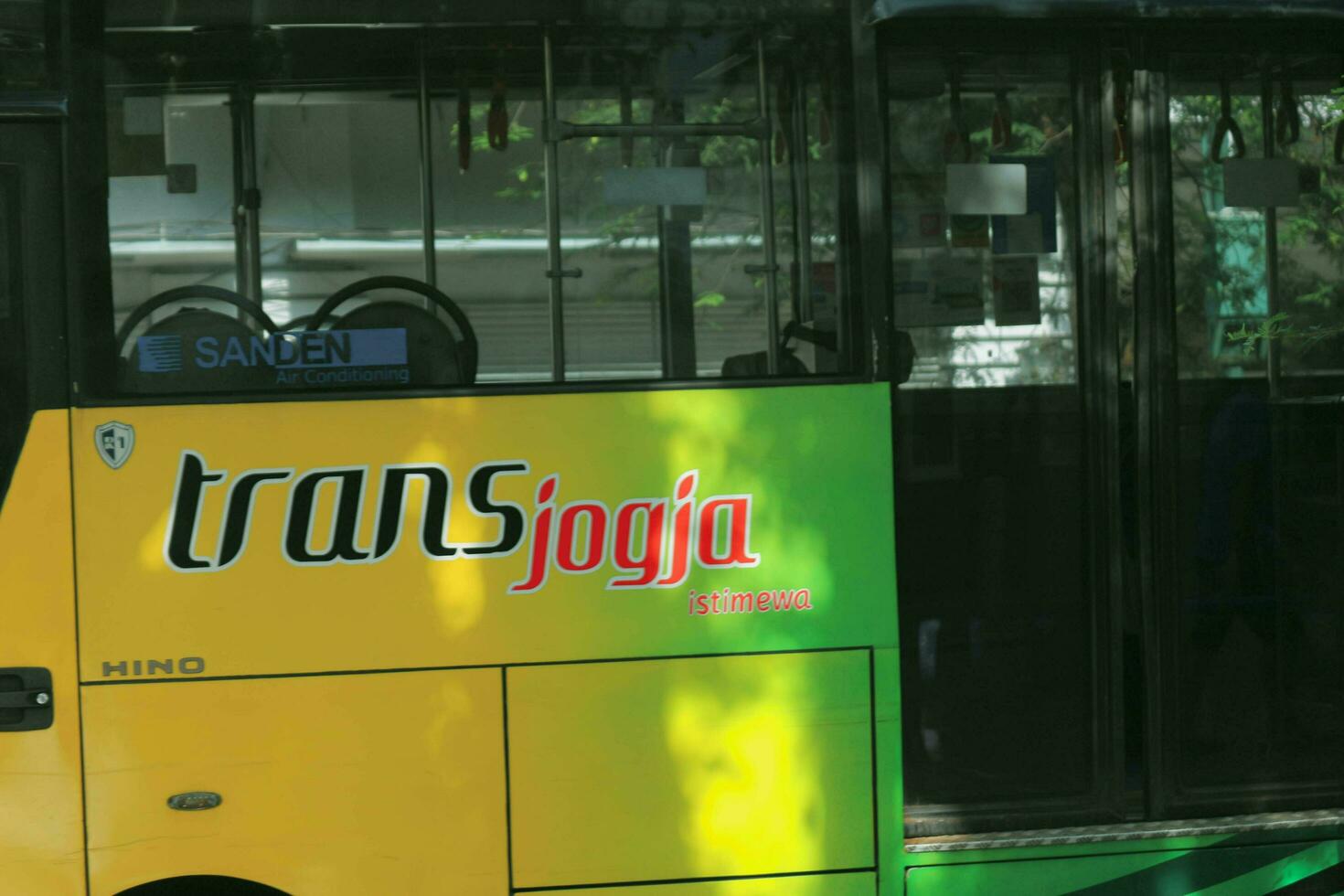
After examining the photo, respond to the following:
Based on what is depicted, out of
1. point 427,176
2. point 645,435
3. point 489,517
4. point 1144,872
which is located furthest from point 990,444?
point 427,176

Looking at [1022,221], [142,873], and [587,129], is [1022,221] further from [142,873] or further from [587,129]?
[142,873]

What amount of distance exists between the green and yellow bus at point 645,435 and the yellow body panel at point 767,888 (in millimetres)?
16

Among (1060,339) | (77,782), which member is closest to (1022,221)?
(1060,339)

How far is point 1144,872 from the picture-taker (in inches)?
165

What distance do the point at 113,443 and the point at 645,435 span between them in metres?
1.40

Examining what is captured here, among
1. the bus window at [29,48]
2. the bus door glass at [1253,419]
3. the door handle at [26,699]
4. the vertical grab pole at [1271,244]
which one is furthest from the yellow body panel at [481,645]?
the vertical grab pole at [1271,244]

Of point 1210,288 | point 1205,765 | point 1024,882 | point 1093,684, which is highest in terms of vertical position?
point 1210,288

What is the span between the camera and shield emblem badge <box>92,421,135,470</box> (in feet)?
12.3

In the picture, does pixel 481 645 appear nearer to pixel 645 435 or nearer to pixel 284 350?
pixel 645 435

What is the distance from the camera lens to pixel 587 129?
3898 mm

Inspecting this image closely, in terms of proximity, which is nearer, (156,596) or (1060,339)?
(156,596)

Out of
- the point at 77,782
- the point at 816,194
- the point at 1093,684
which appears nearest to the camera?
the point at 77,782

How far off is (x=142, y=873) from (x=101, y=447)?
1.13 m

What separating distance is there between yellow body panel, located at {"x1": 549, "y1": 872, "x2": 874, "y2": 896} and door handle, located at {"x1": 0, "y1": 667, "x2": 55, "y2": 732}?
141 centimetres
